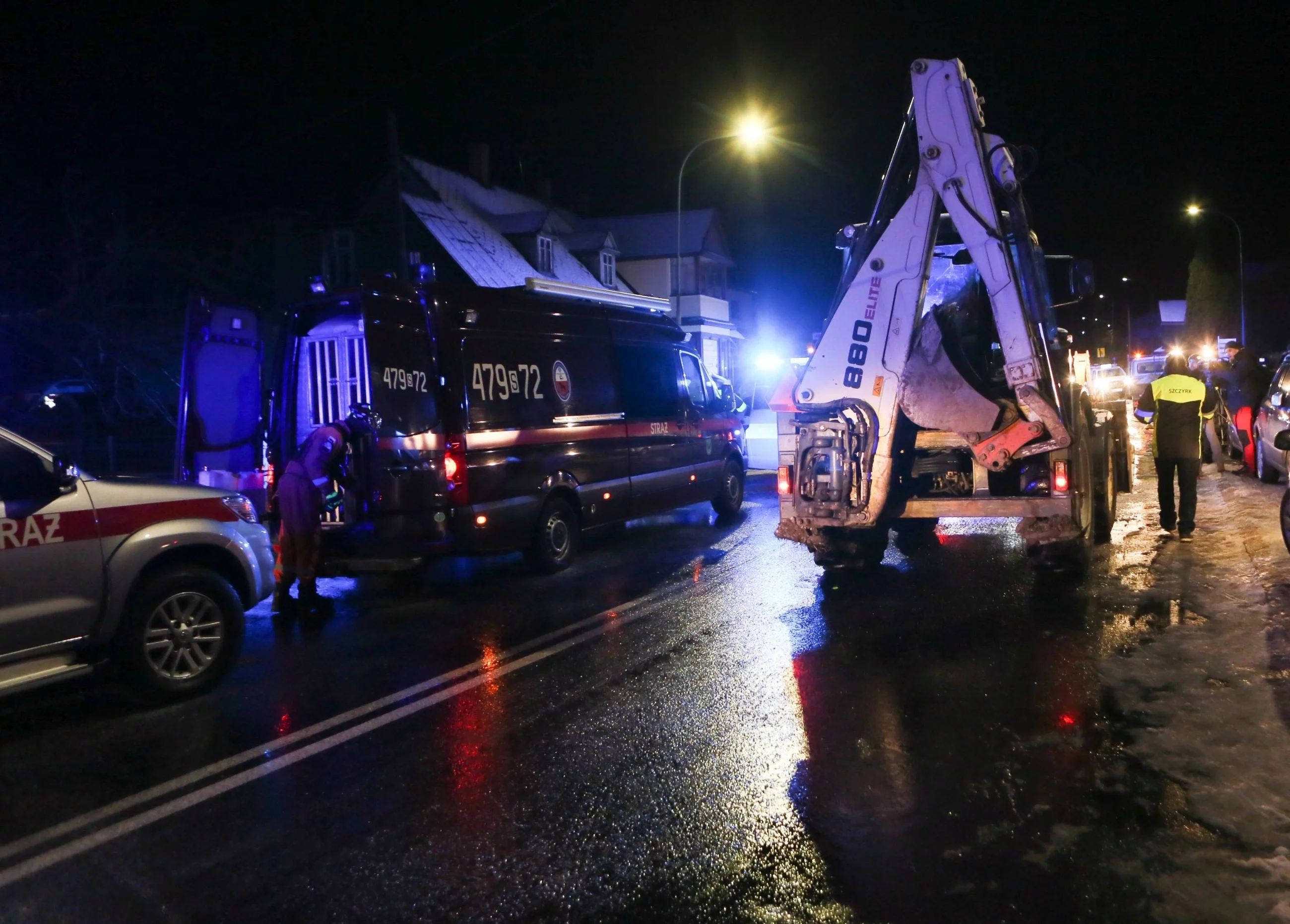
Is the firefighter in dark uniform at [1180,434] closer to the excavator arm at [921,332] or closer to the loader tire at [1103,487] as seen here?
the loader tire at [1103,487]

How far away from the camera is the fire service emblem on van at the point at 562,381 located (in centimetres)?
989

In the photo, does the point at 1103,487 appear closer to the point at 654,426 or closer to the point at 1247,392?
the point at 654,426

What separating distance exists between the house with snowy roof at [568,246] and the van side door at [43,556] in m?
24.6

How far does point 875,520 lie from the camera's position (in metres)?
7.92

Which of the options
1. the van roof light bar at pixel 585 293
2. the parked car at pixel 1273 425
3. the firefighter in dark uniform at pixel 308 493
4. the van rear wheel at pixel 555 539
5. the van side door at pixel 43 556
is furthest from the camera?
the parked car at pixel 1273 425

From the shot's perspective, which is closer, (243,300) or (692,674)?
(692,674)

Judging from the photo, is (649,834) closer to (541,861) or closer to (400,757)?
(541,861)

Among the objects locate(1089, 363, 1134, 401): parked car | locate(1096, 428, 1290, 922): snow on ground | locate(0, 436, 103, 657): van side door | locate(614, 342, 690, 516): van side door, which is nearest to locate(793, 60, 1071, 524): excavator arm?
locate(1096, 428, 1290, 922): snow on ground

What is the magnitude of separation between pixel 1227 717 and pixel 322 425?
264 inches

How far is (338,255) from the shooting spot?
34.1 m

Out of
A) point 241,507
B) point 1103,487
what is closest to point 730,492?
point 1103,487

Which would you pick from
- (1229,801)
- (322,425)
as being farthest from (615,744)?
(322,425)

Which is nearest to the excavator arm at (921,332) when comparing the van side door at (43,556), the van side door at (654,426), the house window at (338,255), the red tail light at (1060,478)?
the red tail light at (1060,478)

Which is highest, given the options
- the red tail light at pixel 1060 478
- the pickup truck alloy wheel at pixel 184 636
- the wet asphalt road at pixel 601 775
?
the red tail light at pixel 1060 478
